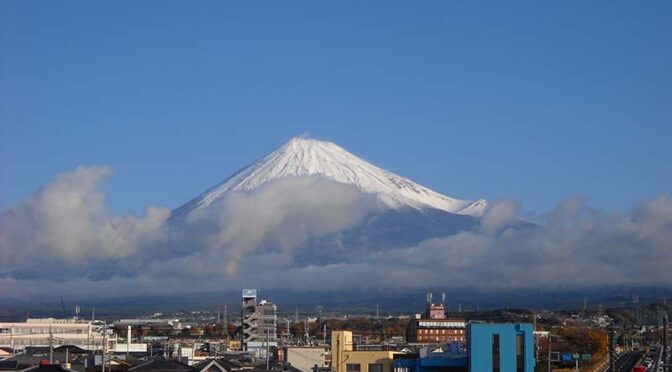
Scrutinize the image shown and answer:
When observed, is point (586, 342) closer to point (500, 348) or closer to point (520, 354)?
point (520, 354)

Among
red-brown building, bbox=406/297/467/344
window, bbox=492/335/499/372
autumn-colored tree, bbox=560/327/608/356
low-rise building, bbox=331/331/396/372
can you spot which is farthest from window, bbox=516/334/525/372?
red-brown building, bbox=406/297/467/344

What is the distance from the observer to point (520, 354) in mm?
40469

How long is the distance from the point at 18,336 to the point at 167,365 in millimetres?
46683

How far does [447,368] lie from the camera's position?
4169 cm

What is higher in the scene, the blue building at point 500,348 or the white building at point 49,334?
the blue building at point 500,348

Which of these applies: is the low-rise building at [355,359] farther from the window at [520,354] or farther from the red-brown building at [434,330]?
the red-brown building at [434,330]

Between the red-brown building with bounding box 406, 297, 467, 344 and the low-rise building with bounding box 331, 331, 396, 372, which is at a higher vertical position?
the low-rise building with bounding box 331, 331, 396, 372

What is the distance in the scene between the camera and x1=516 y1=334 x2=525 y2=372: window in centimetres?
4041

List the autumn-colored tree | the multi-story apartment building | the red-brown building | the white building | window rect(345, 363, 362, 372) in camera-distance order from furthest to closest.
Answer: the red-brown building < the autumn-colored tree < the multi-story apartment building < the white building < window rect(345, 363, 362, 372)

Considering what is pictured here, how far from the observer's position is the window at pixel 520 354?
1591 inches

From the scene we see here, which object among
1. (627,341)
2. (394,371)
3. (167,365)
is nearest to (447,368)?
(394,371)

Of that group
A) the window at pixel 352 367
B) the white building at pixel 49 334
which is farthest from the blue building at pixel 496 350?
the white building at pixel 49 334

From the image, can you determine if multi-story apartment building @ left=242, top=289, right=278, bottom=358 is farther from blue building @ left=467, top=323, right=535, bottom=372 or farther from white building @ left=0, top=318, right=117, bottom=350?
blue building @ left=467, top=323, right=535, bottom=372

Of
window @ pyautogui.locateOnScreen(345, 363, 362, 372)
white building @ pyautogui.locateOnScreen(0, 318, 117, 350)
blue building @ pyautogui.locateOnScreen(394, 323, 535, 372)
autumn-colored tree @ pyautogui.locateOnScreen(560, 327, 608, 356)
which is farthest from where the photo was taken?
autumn-colored tree @ pyautogui.locateOnScreen(560, 327, 608, 356)
